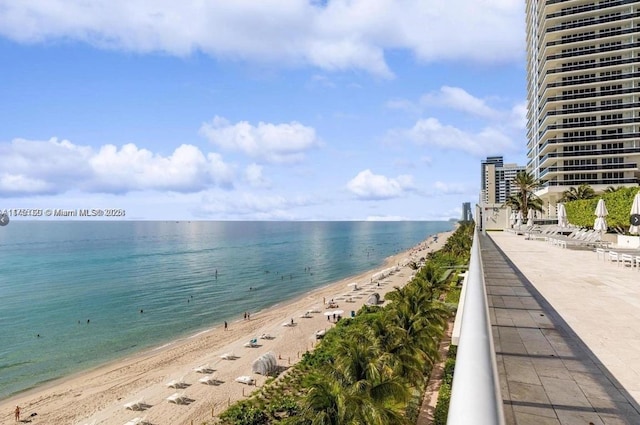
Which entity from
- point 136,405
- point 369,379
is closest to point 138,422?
point 136,405

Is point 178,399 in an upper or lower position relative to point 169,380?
upper

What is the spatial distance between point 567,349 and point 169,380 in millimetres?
26688

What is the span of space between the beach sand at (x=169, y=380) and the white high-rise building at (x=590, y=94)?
5754cm

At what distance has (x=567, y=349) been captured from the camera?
705 centimetres

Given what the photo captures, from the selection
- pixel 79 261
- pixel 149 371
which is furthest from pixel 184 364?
pixel 79 261

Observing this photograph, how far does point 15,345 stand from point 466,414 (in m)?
48.9

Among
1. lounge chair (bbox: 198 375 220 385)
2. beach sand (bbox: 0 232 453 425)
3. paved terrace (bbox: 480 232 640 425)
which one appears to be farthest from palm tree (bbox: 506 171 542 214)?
lounge chair (bbox: 198 375 220 385)

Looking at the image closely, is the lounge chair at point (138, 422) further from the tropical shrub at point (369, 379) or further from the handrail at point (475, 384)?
the handrail at point (475, 384)

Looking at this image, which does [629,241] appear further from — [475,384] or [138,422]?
[475,384]

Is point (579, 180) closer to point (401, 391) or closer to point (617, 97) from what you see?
point (617, 97)

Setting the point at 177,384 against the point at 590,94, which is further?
the point at 590,94

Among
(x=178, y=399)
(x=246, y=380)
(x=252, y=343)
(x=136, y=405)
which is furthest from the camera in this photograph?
(x=252, y=343)

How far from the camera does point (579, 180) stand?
74.1 meters

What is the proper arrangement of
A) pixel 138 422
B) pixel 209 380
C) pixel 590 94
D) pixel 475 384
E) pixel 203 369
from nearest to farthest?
pixel 475 384 → pixel 138 422 → pixel 209 380 → pixel 203 369 → pixel 590 94
